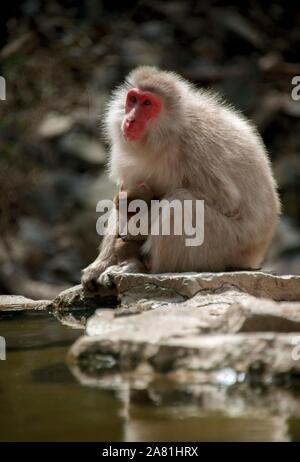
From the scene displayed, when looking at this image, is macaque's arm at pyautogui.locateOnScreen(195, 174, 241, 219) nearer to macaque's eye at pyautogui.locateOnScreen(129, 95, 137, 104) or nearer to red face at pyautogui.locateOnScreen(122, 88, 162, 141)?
red face at pyautogui.locateOnScreen(122, 88, 162, 141)

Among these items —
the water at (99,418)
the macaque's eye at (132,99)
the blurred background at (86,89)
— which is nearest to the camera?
the water at (99,418)

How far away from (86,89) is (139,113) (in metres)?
7.62

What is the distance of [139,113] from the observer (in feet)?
20.1

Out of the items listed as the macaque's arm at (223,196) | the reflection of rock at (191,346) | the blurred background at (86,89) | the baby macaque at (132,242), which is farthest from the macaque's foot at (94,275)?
the blurred background at (86,89)

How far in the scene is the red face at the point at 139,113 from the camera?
6133 mm

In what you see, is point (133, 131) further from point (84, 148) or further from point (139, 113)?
point (84, 148)

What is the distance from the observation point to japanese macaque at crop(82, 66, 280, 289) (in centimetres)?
600

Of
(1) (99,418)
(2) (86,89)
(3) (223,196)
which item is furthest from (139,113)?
(2) (86,89)

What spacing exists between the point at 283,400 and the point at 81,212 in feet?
30.1

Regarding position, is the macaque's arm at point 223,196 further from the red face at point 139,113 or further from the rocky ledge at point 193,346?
the rocky ledge at point 193,346

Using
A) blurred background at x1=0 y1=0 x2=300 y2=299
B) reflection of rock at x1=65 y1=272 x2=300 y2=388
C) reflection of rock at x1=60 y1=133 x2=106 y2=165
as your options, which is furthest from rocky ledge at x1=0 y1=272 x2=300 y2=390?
reflection of rock at x1=60 y1=133 x2=106 y2=165

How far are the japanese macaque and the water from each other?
206 cm

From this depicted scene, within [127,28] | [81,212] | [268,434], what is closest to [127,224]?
[268,434]

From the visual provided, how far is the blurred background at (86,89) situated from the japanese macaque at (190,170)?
5464mm
